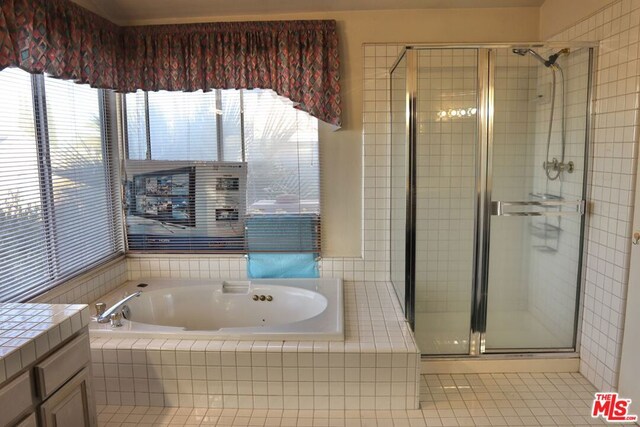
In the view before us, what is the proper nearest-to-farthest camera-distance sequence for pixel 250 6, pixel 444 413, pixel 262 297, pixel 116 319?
pixel 444 413
pixel 116 319
pixel 250 6
pixel 262 297

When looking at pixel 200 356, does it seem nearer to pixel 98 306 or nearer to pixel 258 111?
pixel 98 306

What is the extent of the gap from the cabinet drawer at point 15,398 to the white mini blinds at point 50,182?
1.11 metres

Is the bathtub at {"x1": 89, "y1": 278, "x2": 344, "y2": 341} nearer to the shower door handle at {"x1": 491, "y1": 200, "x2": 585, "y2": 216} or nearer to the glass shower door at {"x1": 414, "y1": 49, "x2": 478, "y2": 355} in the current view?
the glass shower door at {"x1": 414, "y1": 49, "x2": 478, "y2": 355}

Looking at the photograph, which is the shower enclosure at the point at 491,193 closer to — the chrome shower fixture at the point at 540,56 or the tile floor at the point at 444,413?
the chrome shower fixture at the point at 540,56

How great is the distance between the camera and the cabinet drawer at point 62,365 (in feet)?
4.73

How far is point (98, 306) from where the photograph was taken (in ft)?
8.52

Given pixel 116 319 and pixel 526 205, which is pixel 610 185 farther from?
pixel 116 319

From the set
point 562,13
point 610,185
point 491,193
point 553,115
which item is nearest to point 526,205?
point 491,193

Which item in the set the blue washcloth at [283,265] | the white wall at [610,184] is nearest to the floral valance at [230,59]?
the blue washcloth at [283,265]

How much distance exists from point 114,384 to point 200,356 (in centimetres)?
50

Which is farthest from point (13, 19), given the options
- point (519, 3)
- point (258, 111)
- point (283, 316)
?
point (519, 3)

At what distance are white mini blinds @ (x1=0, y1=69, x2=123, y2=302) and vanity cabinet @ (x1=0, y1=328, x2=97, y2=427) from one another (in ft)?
3.10

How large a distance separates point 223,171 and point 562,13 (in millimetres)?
2487

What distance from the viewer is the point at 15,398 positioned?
134 centimetres
